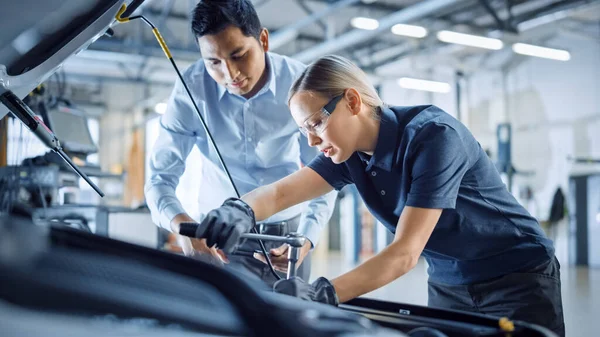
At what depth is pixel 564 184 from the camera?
8.84 metres

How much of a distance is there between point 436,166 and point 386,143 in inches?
6.3

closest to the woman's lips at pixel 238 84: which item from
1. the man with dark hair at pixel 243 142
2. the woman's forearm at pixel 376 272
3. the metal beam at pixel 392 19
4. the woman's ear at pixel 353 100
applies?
the man with dark hair at pixel 243 142

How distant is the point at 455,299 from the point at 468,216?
8.9 inches

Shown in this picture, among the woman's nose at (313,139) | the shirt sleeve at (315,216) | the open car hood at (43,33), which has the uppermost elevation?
the open car hood at (43,33)

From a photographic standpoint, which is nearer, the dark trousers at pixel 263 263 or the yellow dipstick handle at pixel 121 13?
the yellow dipstick handle at pixel 121 13

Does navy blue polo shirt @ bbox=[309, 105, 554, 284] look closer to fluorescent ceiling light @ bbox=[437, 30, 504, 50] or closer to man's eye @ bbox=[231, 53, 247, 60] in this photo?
man's eye @ bbox=[231, 53, 247, 60]

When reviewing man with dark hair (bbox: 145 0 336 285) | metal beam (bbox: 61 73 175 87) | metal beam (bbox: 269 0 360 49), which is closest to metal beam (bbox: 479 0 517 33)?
metal beam (bbox: 269 0 360 49)

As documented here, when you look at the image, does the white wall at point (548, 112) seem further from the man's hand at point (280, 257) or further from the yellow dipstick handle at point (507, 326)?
the yellow dipstick handle at point (507, 326)

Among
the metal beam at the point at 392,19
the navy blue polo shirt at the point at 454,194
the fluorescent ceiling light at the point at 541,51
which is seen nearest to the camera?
the navy blue polo shirt at the point at 454,194

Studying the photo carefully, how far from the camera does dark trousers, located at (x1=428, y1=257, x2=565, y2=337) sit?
124 cm

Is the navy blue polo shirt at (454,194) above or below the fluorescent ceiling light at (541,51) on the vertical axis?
below

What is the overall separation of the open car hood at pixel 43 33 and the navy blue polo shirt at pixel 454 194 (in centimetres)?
59

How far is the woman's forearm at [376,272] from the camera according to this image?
1017 millimetres

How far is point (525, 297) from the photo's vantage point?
125 centimetres
